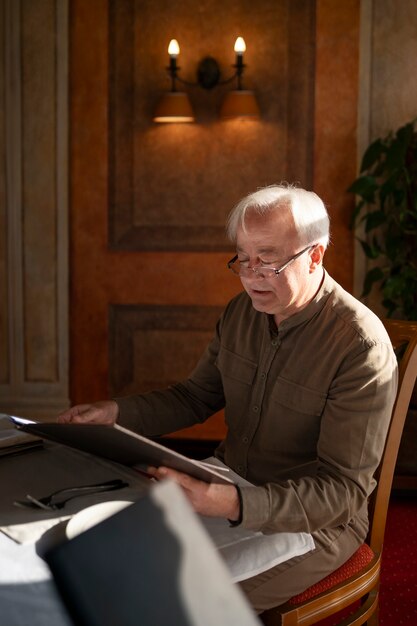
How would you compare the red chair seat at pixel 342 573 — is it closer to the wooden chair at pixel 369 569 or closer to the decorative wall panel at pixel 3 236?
the wooden chair at pixel 369 569

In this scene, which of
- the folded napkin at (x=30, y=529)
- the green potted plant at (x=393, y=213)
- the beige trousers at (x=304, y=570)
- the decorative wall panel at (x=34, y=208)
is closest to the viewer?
the folded napkin at (x=30, y=529)

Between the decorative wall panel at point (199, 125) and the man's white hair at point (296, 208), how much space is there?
2.64 m

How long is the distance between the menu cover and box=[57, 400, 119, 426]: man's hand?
184 millimetres

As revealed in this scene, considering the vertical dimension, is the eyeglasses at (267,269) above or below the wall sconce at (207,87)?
below

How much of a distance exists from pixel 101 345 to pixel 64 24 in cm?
172

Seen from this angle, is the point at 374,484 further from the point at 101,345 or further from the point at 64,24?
the point at 64,24

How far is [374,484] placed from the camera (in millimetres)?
1621

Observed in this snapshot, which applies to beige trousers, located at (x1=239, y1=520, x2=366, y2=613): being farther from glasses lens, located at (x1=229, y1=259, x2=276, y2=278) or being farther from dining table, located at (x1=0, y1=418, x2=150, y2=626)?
glasses lens, located at (x1=229, y1=259, x2=276, y2=278)

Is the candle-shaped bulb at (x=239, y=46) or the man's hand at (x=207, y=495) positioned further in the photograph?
the candle-shaped bulb at (x=239, y=46)

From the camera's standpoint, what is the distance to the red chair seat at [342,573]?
1.49m

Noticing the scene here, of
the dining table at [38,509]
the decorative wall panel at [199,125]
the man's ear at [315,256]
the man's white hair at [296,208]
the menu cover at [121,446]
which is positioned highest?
the decorative wall panel at [199,125]

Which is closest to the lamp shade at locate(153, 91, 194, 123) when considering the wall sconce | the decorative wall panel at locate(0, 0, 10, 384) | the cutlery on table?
the wall sconce

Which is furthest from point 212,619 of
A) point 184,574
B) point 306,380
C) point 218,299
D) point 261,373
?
point 218,299

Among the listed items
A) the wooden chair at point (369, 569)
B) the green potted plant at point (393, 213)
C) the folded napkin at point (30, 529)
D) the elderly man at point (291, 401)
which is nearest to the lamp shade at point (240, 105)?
the green potted plant at point (393, 213)
